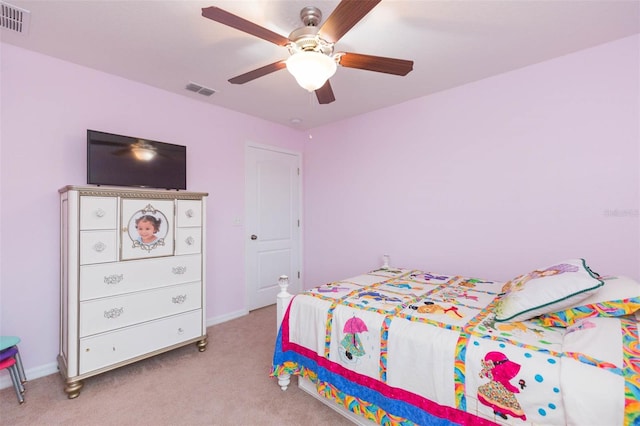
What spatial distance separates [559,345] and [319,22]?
213 cm

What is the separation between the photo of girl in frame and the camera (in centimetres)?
234

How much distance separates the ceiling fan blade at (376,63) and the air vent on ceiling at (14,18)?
200 centimetres

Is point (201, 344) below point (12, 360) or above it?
below

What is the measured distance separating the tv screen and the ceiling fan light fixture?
180 centimetres

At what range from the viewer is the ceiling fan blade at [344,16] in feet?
4.19

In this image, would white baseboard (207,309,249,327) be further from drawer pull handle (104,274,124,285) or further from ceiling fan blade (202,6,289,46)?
ceiling fan blade (202,6,289,46)

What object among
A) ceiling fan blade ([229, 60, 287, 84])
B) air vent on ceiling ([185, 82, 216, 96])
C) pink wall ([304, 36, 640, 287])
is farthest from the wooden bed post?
air vent on ceiling ([185, 82, 216, 96])

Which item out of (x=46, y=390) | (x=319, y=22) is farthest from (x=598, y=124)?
(x=46, y=390)

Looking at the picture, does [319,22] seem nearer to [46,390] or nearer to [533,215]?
[533,215]

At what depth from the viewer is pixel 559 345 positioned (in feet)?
4.15

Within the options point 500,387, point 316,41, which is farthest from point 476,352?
point 316,41

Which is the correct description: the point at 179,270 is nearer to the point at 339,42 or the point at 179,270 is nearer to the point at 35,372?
the point at 35,372

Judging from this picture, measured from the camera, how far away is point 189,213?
2.66 m

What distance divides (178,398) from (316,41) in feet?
8.02
